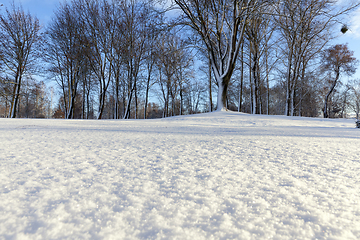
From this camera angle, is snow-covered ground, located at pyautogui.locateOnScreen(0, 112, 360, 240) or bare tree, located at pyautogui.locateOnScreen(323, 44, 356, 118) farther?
bare tree, located at pyautogui.locateOnScreen(323, 44, 356, 118)

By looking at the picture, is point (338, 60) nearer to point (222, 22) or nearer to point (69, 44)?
point (222, 22)

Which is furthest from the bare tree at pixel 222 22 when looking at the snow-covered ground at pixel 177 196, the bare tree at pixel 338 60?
the bare tree at pixel 338 60

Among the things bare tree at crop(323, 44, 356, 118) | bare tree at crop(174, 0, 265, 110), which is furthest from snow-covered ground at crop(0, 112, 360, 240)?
bare tree at crop(323, 44, 356, 118)

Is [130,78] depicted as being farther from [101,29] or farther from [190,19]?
[190,19]

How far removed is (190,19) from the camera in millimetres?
9016

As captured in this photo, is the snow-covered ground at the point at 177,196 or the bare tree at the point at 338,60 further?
the bare tree at the point at 338,60

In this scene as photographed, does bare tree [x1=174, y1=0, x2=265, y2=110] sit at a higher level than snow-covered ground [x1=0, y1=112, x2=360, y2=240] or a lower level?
higher

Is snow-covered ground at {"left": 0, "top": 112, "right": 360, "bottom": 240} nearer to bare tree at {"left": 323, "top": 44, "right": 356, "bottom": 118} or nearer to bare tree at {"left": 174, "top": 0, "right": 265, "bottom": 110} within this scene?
bare tree at {"left": 174, "top": 0, "right": 265, "bottom": 110}

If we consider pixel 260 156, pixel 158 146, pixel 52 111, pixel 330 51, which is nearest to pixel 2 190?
pixel 158 146

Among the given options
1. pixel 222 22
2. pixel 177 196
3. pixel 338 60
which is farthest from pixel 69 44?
pixel 338 60

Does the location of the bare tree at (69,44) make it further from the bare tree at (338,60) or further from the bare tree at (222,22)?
the bare tree at (338,60)

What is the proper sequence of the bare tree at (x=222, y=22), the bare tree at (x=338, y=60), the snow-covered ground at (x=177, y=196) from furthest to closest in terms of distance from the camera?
1. the bare tree at (x=338, y=60)
2. the bare tree at (x=222, y=22)
3. the snow-covered ground at (x=177, y=196)

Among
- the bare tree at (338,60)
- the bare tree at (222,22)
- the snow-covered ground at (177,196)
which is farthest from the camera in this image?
the bare tree at (338,60)

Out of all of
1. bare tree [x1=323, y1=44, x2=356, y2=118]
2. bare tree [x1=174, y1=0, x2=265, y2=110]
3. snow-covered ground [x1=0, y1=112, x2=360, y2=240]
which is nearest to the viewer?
snow-covered ground [x1=0, y1=112, x2=360, y2=240]
